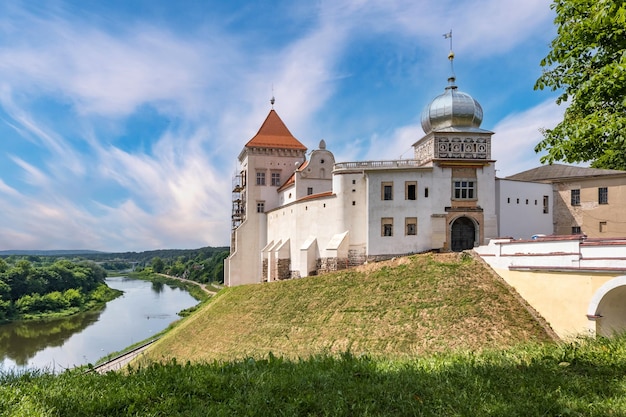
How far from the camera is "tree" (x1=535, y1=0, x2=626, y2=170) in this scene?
9.28m

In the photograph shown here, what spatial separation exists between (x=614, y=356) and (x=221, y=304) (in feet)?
89.6

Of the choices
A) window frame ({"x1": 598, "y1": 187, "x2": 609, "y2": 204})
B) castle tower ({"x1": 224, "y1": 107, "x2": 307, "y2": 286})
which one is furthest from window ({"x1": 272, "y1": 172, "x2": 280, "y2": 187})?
window frame ({"x1": 598, "y1": 187, "x2": 609, "y2": 204})

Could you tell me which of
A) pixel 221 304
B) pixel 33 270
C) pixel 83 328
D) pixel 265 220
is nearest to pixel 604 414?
pixel 221 304

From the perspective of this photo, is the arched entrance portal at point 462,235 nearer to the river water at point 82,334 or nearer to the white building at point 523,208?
the white building at point 523,208

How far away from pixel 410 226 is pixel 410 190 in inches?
84.2

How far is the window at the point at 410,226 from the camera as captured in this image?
81.8ft

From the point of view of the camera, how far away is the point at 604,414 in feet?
15.2

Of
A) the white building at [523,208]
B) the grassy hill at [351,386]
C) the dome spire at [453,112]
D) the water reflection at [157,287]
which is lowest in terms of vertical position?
the water reflection at [157,287]

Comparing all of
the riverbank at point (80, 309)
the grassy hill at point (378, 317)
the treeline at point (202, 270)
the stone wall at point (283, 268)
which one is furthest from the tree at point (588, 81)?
the treeline at point (202, 270)

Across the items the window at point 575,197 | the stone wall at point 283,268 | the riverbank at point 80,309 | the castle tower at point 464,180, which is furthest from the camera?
the riverbank at point 80,309

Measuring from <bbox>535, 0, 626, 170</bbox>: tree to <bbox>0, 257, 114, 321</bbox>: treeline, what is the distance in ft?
205

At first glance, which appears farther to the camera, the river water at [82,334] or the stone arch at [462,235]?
the river water at [82,334]

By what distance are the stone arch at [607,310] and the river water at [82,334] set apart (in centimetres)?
2683

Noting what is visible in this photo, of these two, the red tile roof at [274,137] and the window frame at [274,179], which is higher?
the red tile roof at [274,137]
